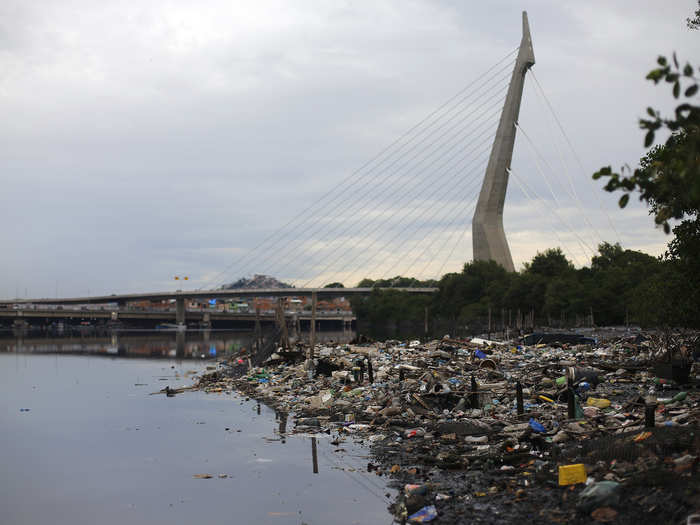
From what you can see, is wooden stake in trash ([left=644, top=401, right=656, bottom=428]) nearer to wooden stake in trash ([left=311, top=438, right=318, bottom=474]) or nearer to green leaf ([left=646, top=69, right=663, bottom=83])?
wooden stake in trash ([left=311, top=438, right=318, bottom=474])

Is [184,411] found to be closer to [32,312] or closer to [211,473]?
[211,473]

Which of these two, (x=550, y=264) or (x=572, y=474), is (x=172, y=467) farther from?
(x=550, y=264)

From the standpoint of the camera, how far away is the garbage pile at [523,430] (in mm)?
7160

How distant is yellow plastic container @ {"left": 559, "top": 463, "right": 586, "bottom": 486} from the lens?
7.75 m

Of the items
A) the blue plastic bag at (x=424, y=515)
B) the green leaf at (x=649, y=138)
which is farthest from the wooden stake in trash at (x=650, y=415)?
the green leaf at (x=649, y=138)

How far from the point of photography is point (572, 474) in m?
7.79

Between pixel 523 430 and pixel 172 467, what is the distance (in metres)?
6.27

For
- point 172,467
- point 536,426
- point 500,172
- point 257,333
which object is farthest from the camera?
point 500,172

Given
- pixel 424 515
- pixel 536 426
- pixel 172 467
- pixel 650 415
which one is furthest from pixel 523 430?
pixel 172 467

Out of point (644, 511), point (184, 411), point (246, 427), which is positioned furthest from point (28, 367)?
point (644, 511)

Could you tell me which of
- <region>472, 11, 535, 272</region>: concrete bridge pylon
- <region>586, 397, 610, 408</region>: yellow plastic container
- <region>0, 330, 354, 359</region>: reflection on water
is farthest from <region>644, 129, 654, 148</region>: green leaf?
<region>472, 11, 535, 272</region>: concrete bridge pylon

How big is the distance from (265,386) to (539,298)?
41481 millimetres

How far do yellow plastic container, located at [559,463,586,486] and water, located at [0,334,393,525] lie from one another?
7.70 feet

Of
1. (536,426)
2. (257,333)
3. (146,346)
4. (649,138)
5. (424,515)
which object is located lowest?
(146,346)
